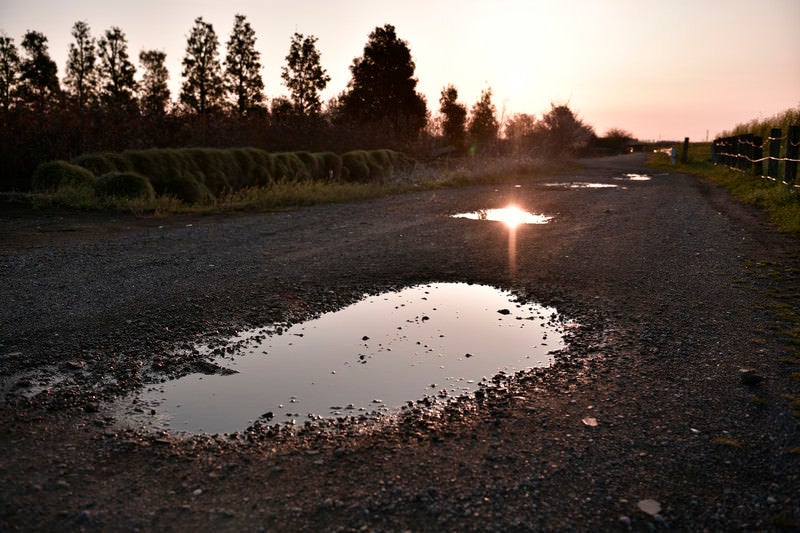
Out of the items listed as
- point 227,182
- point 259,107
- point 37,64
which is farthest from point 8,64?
point 227,182

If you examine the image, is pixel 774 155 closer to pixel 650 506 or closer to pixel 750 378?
pixel 750 378

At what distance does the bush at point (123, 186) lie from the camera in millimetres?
10891

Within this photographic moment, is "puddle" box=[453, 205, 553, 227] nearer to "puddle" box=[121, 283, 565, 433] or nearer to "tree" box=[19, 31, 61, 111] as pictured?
"puddle" box=[121, 283, 565, 433]

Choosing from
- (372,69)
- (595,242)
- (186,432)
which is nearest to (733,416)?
(186,432)

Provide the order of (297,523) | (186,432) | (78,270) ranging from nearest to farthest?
1. (297,523)
2. (186,432)
3. (78,270)

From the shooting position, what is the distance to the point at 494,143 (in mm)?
35469

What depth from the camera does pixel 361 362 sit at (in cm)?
371

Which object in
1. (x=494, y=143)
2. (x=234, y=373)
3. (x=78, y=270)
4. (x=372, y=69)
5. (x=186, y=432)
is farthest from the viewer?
(x=372, y=69)

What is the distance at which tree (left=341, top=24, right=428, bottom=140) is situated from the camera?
128ft

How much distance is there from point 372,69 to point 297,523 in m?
40.2

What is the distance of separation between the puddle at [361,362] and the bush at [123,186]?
25.5ft

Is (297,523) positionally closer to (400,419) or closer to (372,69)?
(400,419)

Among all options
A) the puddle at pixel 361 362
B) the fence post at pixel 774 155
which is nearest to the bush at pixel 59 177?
the puddle at pixel 361 362

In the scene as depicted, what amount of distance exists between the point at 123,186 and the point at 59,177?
Result: 129cm
